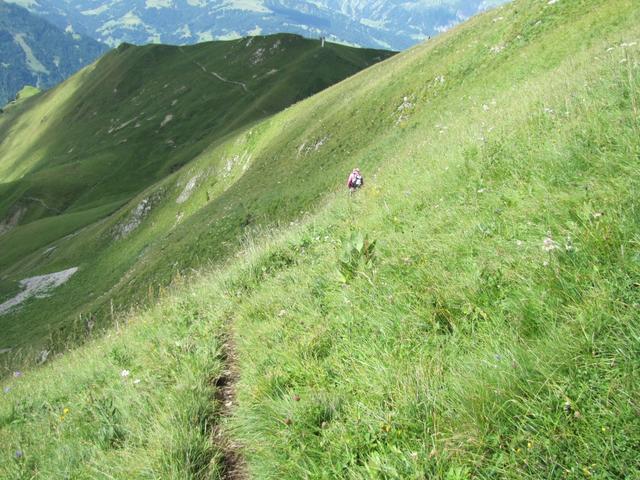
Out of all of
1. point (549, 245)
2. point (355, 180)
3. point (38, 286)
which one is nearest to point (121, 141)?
point (38, 286)

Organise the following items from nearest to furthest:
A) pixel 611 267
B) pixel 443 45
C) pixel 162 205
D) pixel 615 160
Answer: pixel 611 267 → pixel 615 160 → pixel 443 45 → pixel 162 205

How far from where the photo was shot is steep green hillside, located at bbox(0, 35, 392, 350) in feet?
212

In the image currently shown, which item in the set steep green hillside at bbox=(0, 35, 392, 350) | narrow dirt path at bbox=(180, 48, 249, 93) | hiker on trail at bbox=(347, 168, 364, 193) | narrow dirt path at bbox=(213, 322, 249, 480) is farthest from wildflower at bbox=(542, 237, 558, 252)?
narrow dirt path at bbox=(180, 48, 249, 93)

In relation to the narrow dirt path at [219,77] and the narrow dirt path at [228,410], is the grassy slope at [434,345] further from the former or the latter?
the narrow dirt path at [219,77]

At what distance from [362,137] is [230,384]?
98.8 ft

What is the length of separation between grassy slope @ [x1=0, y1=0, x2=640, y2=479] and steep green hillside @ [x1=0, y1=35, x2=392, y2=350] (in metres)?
31.7

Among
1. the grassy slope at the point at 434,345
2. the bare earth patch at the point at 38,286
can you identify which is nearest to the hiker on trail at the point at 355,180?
the grassy slope at the point at 434,345

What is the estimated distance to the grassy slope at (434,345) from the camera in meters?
2.79

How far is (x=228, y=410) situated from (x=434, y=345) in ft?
7.90

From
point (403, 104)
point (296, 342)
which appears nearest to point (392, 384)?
point (296, 342)

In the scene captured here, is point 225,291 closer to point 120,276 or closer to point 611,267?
point 611,267

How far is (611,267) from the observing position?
3301 mm

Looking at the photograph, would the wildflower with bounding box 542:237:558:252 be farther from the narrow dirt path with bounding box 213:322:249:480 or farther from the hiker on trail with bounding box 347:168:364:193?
the hiker on trail with bounding box 347:168:364:193

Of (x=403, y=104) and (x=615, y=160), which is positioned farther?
(x=403, y=104)
